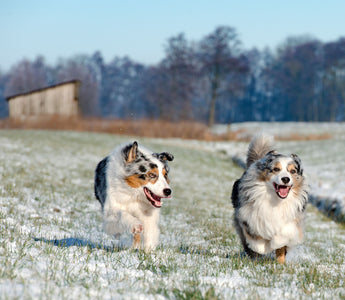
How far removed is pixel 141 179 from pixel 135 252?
930 mm

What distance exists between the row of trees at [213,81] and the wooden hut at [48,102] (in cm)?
262

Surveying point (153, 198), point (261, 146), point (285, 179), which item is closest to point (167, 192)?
point (153, 198)

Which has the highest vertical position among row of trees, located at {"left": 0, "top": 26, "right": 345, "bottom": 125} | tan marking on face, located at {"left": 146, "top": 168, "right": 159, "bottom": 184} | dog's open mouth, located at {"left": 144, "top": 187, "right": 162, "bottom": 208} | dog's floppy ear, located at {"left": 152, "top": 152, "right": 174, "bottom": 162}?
row of trees, located at {"left": 0, "top": 26, "right": 345, "bottom": 125}

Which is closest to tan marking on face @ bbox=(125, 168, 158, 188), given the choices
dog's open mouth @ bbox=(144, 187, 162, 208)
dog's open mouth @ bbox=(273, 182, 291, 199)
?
dog's open mouth @ bbox=(144, 187, 162, 208)

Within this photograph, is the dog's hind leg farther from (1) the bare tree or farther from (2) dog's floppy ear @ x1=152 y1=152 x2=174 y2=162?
(1) the bare tree

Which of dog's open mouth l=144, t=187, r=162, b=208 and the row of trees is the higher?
the row of trees

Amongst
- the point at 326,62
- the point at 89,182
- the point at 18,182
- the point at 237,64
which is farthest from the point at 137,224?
the point at 326,62

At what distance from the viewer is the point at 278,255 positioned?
5477 mm

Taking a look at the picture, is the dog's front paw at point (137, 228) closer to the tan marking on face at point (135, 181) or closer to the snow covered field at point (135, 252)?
the snow covered field at point (135, 252)

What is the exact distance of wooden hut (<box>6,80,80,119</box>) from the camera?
3259 cm

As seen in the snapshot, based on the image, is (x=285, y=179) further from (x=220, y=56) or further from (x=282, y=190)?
(x=220, y=56)

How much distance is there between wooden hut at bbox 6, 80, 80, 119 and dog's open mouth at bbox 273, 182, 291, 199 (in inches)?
1143

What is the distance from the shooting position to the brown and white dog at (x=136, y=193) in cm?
504

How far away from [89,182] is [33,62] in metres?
45.9
